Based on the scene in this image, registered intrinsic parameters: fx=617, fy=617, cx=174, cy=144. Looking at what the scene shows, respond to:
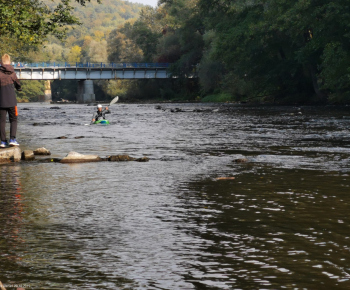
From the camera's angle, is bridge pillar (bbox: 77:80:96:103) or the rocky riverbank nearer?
the rocky riverbank

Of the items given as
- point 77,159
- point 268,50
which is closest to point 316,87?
point 268,50

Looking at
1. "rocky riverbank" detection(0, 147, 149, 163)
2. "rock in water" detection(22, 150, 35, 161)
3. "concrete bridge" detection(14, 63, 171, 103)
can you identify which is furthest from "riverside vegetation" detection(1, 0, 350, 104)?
"rocky riverbank" detection(0, 147, 149, 163)

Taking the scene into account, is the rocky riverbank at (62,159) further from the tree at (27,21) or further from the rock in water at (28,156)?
the tree at (27,21)

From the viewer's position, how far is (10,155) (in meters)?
15.6

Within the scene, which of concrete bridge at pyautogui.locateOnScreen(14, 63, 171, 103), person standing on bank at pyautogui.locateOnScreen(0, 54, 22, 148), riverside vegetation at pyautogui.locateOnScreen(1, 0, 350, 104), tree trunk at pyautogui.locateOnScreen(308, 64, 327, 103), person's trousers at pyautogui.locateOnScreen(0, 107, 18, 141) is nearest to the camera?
person standing on bank at pyautogui.locateOnScreen(0, 54, 22, 148)

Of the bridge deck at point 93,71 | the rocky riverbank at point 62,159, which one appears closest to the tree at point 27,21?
the rocky riverbank at point 62,159

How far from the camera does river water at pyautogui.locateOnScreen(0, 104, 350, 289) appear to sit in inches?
221

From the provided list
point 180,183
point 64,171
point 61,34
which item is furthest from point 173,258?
point 61,34

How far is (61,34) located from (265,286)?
31.1 meters

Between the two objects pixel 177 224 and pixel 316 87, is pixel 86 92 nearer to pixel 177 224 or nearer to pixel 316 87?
pixel 316 87

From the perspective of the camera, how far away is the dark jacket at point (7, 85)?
631 inches

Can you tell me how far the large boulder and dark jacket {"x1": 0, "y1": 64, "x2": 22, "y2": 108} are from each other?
1.29 m

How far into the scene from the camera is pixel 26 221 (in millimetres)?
8023

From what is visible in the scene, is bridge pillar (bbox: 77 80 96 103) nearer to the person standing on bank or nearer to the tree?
the tree
